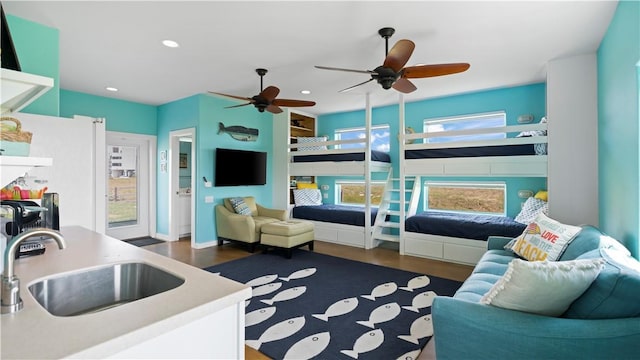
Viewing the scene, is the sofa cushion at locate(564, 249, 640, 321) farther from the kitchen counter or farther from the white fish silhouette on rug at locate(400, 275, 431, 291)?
the white fish silhouette on rug at locate(400, 275, 431, 291)

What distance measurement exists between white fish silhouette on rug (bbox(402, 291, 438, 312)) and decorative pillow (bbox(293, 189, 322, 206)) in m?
3.44

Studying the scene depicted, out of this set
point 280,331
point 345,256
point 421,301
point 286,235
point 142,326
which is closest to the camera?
point 142,326

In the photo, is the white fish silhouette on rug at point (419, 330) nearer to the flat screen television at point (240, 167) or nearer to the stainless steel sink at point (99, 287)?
the stainless steel sink at point (99, 287)

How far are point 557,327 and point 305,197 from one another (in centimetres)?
513

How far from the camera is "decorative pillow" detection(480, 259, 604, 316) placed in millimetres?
1328

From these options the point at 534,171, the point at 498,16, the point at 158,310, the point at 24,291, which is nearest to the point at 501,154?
the point at 534,171

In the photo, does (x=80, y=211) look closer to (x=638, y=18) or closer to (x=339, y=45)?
(x=339, y=45)

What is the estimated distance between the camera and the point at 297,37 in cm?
299

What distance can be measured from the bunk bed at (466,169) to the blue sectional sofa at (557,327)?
262 centimetres

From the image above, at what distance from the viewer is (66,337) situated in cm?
75

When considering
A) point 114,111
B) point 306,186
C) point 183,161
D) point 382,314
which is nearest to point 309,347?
point 382,314

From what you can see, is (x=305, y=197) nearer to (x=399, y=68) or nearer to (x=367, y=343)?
(x=399, y=68)

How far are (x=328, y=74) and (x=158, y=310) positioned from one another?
3.74 metres

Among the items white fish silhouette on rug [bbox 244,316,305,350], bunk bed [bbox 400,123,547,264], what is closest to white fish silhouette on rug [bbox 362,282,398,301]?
white fish silhouette on rug [bbox 244,316,305,350]
